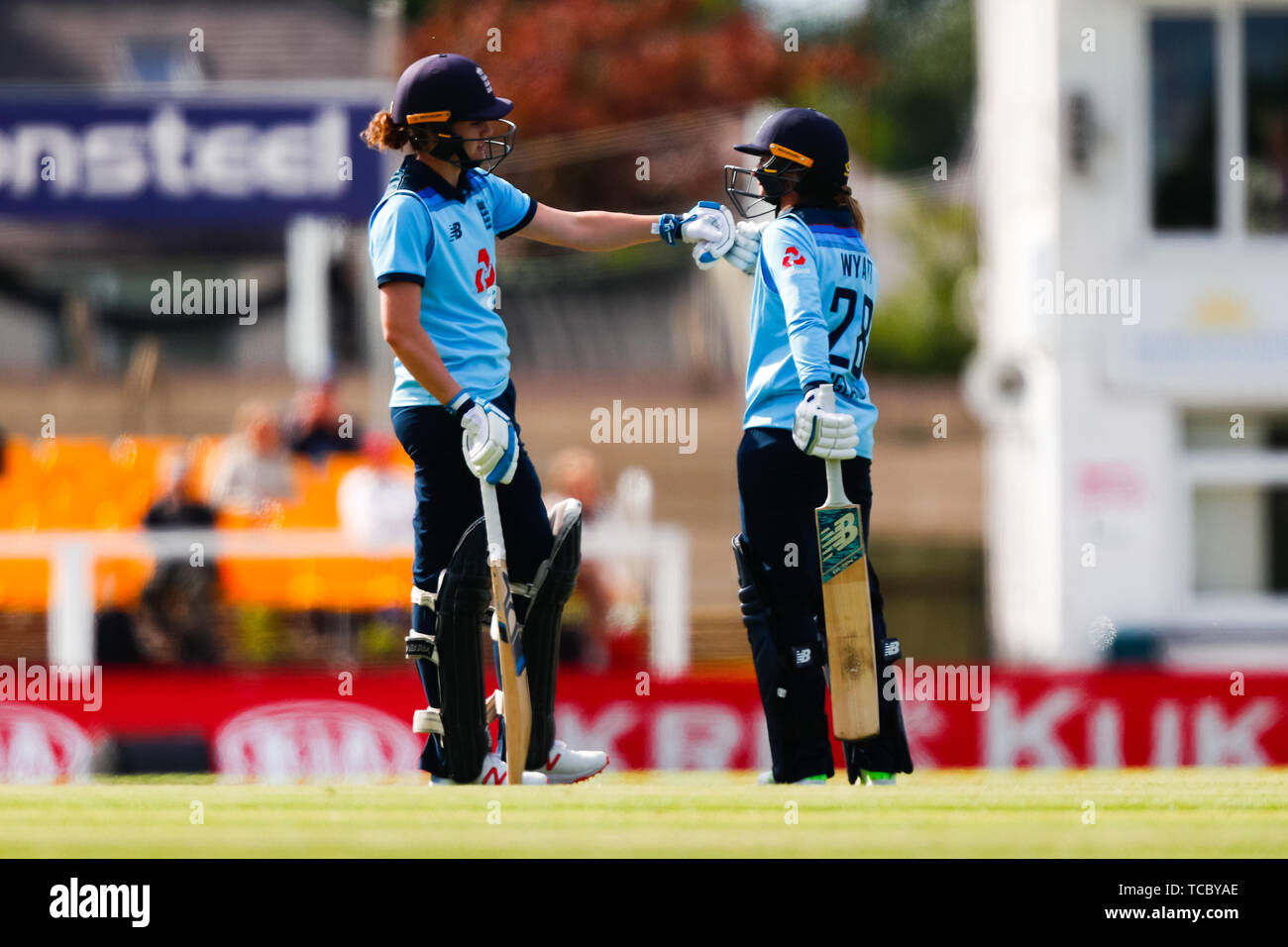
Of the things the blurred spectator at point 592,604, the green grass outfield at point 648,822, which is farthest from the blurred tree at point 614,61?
the green grass outfield at point 648,822

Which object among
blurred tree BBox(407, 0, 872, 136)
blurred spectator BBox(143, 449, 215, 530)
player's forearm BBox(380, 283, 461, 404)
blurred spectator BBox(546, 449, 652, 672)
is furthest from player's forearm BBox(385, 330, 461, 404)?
blurred tree BBox(407, 0, 872, 136)

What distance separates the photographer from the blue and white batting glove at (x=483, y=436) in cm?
521

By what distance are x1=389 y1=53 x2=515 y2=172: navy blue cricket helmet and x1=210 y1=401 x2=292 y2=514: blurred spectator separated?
6.95 meters

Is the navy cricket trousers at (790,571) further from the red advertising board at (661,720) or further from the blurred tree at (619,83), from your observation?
the blurred tree at (619,83)

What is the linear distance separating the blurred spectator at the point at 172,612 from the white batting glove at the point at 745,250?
647 centimetres

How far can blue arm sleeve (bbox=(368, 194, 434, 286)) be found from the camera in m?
5.28

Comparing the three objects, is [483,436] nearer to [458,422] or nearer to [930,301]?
[458,422]

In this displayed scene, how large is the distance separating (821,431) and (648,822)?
128 centimetres

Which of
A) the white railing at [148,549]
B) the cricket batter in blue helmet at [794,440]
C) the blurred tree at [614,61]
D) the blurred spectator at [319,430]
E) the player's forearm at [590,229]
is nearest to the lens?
the cricket batter in blue helmet at [794,440]

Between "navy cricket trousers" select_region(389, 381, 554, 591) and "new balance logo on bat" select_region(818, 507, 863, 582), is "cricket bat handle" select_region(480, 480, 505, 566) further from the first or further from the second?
"new balance logo on bat" select_region(818, 507, 863, 582)

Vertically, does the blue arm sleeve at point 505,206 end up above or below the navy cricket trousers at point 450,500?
above

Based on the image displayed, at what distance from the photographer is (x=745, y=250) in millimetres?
5750

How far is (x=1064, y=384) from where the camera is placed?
16141mm

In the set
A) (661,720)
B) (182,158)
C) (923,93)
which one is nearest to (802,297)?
(661,720)
